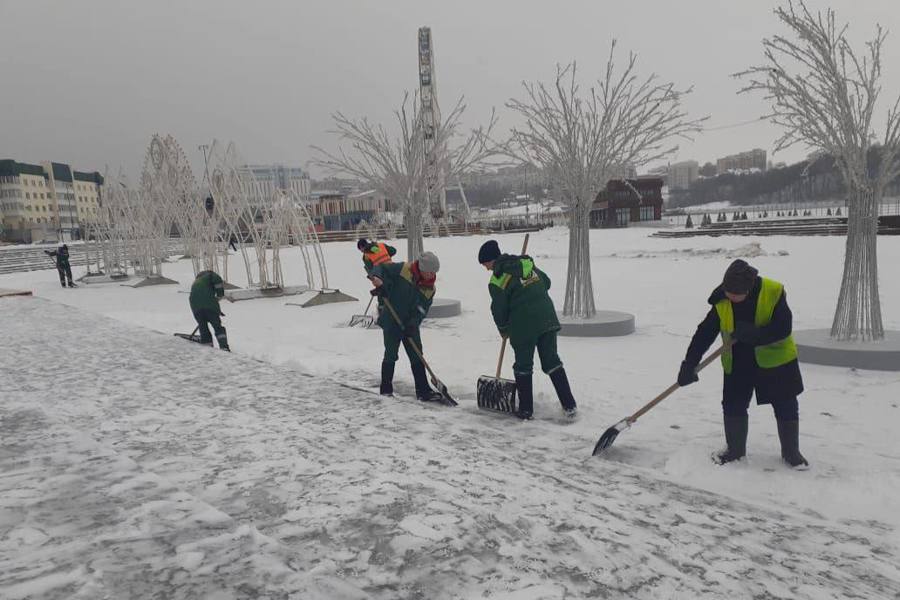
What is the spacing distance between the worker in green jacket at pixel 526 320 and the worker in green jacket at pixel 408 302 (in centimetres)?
86

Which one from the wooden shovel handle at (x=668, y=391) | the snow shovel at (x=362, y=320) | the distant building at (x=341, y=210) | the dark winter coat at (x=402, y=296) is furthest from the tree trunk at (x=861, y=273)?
the distant building at (x=341, y=210)

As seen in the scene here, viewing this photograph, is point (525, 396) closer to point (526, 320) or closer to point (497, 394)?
point (497, 394)

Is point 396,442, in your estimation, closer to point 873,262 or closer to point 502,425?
point 502,425

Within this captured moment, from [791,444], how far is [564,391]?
169 cm

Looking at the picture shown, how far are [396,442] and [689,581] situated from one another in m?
2.29

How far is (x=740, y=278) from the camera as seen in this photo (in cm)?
336

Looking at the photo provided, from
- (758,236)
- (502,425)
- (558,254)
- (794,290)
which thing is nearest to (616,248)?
(558,254)

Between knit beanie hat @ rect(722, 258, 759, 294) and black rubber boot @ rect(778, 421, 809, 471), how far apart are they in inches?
35.8

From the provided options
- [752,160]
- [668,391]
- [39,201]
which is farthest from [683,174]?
[668,391]

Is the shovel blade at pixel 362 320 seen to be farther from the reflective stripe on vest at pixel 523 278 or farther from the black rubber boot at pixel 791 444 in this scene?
the black rubber boot at pixel 791 444

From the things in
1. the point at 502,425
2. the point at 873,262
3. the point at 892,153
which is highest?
the point at 892,153

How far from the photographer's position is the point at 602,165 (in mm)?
8438

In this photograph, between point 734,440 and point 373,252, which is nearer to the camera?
point 734,440

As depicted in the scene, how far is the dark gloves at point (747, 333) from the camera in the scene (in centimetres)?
348
